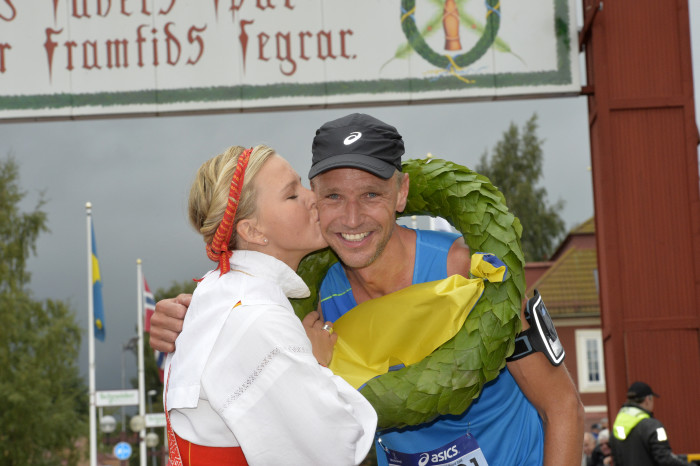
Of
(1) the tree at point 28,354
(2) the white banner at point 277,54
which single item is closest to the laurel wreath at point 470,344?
(2) the white banner at point 277,54

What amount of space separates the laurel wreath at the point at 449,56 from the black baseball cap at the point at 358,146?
7.45m

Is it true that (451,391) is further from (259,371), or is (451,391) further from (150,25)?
(150,25)

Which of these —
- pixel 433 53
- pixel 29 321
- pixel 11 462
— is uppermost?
pixel 433 53

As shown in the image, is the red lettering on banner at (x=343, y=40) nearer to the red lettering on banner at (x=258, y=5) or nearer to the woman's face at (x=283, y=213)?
the red lettering on banner at (x=258, y=5)

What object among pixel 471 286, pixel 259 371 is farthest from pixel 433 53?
pixel 259 371

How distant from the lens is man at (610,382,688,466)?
855 centimetres

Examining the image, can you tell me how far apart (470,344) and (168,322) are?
1074 mm

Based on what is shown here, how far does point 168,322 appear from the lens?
3352 mm

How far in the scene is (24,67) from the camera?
10.9 metres

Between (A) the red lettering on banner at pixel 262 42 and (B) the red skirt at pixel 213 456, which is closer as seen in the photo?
(B) the red skirt at pixel 213 456

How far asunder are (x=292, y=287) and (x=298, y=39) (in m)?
8.12

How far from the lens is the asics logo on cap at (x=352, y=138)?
3373mm

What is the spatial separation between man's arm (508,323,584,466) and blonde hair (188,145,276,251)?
46.0 inches

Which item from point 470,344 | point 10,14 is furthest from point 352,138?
point 10,14
